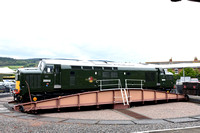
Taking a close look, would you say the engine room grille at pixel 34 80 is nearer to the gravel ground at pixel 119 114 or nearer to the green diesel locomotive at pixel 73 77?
the green diesel locomotive at pixel 73 77

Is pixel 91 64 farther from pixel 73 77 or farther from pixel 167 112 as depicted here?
pixel 167 112

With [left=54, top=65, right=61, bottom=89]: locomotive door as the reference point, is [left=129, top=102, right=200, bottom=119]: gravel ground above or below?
below

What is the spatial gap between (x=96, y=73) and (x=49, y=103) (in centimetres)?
554

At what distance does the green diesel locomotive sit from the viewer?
13.6 metres

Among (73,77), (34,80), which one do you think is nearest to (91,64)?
(73,77)

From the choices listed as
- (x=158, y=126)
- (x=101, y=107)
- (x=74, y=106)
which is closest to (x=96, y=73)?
(x=101, y=107)

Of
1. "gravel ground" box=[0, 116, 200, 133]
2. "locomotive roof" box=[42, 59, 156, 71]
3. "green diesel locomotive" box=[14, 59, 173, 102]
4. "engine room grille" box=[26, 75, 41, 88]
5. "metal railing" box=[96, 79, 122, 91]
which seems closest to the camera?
"gravel ground" box=[0, 116, 200, 133]

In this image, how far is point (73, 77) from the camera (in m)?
15.0

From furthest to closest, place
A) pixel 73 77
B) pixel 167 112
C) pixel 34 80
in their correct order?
1. pixel 73 77
2. pixel 34 80
3. pixel 167 112

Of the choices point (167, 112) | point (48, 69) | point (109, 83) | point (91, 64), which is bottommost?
point (167, 112)

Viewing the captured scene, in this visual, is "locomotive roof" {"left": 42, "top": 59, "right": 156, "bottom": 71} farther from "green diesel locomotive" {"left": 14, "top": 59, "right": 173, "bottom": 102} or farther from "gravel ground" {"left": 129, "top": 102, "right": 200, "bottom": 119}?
"gravel ground" {"left": 129, "top": 102, "right": 200, "bottom": 119}

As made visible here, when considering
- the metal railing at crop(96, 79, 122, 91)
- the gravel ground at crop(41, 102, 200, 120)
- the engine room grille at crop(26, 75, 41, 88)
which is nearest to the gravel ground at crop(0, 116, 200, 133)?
the gravel ground at crop(41, 102, 200, 120)

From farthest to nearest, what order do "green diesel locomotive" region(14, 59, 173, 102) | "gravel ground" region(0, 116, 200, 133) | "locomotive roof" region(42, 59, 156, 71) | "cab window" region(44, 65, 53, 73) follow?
"locomotive roof" region(42, 59, 156, 71) → "cab window" region(44, 65, 53, 73) → "green diesel locomotive" region(14, 59, 173, 102) → "gravel ground" region(0, 116, 200, 133)

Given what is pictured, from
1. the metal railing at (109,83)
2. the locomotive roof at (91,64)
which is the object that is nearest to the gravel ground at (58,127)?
the locomotive roof at (91,64)
